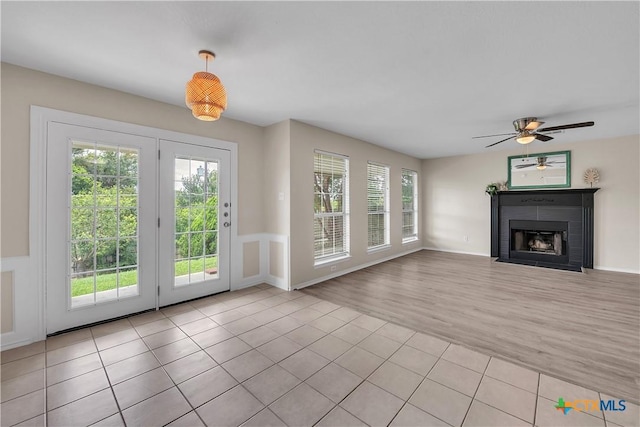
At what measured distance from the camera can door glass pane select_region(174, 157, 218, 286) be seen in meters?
3.49

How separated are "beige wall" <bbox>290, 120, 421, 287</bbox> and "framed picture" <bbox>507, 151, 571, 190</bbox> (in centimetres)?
246

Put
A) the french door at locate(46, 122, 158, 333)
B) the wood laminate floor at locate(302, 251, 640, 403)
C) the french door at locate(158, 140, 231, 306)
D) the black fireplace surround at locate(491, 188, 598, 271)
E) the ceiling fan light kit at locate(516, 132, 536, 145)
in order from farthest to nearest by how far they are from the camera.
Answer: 1. the black fireplace surround at locate(491, 188, 598, 271)
2. the ceiling fan light kit at locate(516, 132, 536, 145)
3. the french door at locate(158, 140, 231, 306)
4. the french door at locate(46, 122, 158, 333)
5. the wood laminate floor at locate(302, 251, 640, 403)

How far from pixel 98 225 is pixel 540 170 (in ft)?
25.2

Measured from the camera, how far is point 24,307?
2.50 meters

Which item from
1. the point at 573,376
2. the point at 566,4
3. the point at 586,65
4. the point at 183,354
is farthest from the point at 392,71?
the point at 183,354

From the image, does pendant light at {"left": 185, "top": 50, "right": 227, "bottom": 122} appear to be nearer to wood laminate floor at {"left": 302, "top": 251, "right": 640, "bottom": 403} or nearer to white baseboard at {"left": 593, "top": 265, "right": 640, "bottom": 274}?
wood laminate floor at {"left": 302, "top": 251, "right": 640, "bottom": 403}

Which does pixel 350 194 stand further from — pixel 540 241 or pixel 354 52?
pixel 540 241

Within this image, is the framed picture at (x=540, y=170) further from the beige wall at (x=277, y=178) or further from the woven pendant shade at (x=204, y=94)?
the woven pendant shade at (x=204, y=94)

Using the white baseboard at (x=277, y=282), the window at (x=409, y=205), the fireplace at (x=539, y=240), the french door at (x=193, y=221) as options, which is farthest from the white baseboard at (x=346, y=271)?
the fireplace at (x=539, y=240)

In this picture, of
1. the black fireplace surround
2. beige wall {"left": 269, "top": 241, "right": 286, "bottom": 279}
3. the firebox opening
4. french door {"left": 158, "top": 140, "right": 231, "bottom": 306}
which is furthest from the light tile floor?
the firebox opening

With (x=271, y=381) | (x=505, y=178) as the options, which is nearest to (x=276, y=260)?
(x=271, y=381)

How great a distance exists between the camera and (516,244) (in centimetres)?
619

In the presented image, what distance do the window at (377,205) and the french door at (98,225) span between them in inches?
154

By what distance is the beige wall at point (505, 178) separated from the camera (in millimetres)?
4984
